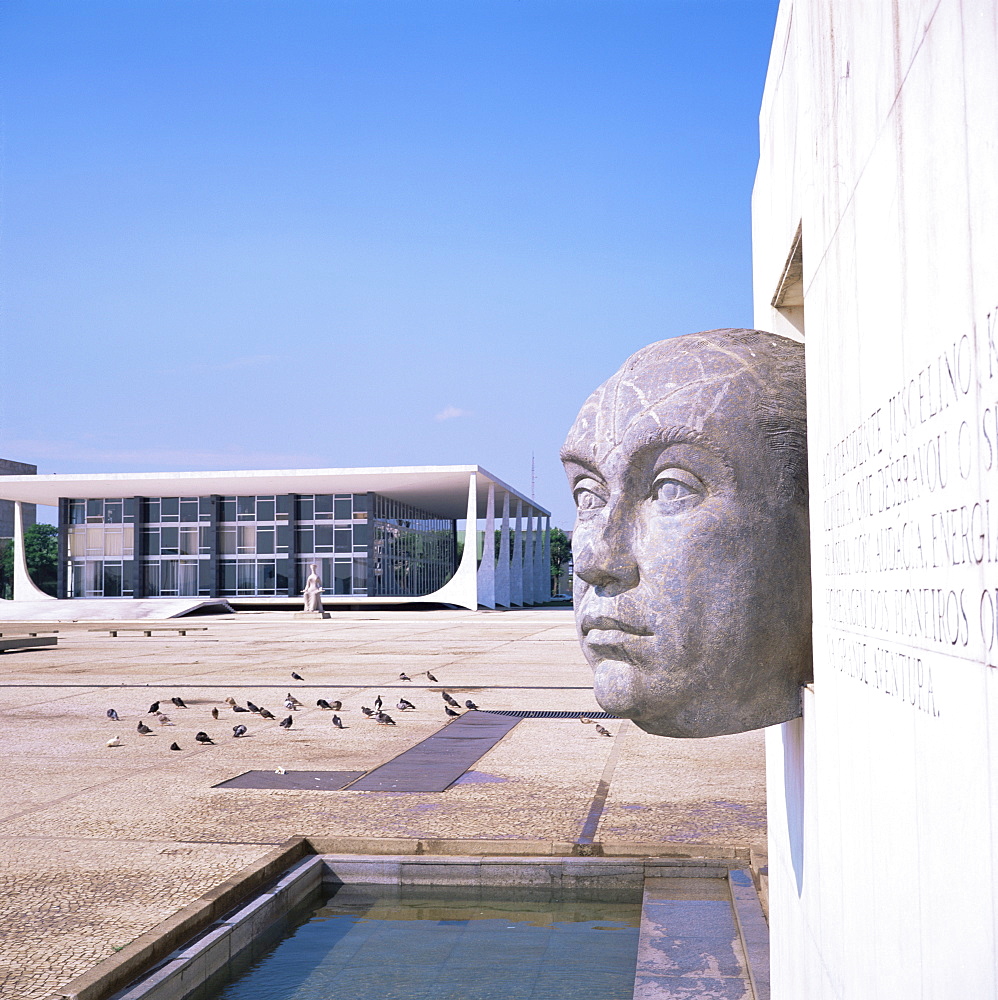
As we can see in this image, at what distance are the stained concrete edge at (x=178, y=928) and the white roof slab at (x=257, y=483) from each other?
47.3 metres

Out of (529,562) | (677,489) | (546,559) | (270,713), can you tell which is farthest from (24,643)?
(546,559)

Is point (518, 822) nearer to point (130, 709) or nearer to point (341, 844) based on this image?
point (341, 844)

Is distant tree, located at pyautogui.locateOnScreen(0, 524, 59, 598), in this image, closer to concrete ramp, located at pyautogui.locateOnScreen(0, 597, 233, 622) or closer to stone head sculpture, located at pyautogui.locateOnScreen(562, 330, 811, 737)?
concrete ramp, located at pyautogui.locateOnScreen(0, 597, 233, 622)

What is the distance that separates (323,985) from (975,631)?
12.9ft

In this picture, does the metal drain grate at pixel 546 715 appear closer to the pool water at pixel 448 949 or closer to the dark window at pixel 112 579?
the pool water at pixel 448 949

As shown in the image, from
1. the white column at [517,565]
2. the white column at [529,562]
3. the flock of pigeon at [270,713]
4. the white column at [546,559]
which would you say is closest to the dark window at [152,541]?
the white column at [517,565]

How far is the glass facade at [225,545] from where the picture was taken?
58.9 meters

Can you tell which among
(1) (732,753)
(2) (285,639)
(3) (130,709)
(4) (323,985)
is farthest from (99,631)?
(4) (323,985)

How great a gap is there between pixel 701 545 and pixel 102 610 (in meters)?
51.2

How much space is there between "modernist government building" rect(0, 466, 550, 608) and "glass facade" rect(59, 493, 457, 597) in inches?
2.2

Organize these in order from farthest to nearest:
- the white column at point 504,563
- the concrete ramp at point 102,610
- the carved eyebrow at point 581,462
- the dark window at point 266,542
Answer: the white column at point 504,563, the dark window at point 266,542, the concrete ramp at point 102,610, the carved eyebrow at point 581,462

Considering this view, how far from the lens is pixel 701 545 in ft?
9.94

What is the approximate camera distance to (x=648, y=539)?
10.3 ft

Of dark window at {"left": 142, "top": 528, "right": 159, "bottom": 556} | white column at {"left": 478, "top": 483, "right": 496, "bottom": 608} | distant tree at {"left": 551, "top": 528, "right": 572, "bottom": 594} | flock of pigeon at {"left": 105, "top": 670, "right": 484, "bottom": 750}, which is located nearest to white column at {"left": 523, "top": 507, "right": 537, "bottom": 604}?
white column at {"left": 478, "top": 483, "right": 496, "bottom": 608}
